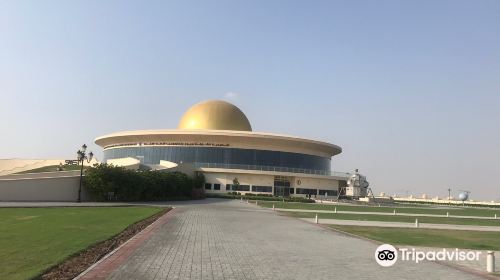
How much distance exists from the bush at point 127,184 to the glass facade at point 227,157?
22.2 meters

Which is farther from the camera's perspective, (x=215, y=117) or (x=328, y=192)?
(x=215, y=117)

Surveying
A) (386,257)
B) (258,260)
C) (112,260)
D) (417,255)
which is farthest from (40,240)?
(417,255)

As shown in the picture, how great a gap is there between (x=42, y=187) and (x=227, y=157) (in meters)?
39.8

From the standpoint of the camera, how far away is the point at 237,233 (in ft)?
63.6

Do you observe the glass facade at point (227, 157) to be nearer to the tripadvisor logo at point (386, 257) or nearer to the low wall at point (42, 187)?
the low wall at point (42, 187)

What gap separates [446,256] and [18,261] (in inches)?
492

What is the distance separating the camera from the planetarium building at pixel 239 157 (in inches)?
2968

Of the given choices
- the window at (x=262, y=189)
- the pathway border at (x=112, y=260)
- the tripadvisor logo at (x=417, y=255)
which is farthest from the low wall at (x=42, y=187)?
the window at (x=262, y=189)

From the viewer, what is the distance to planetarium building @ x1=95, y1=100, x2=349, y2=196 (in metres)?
75.4

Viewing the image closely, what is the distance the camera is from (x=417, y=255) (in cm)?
1445

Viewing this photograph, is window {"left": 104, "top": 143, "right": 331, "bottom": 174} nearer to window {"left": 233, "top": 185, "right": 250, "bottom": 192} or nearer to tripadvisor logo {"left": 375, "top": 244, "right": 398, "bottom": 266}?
window {"left": 233, "top": 185, "right": 250, "bottom": 192}

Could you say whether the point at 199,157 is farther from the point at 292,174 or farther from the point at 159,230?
the point at 159,230

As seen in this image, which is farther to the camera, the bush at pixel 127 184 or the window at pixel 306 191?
the window at pixel 306 191

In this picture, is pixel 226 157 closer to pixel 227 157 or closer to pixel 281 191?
pixel 227 157
